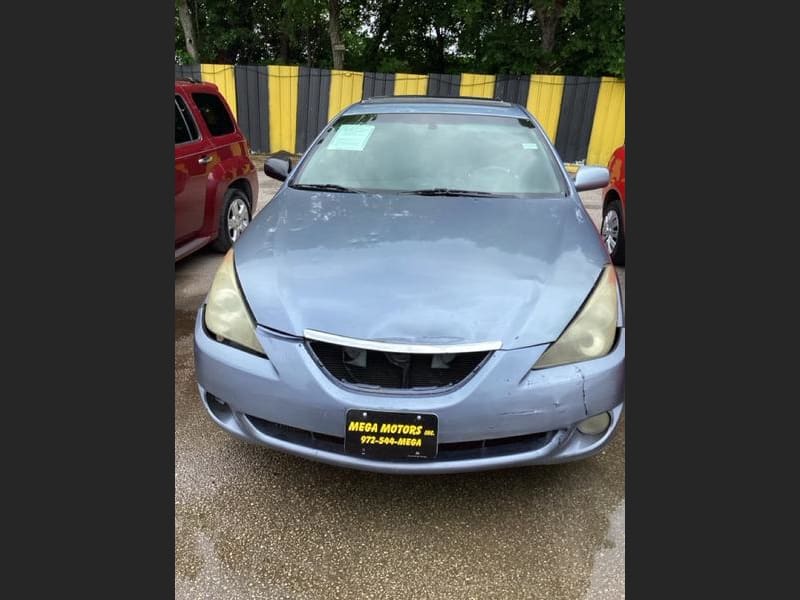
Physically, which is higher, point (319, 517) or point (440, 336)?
point (440, 336)

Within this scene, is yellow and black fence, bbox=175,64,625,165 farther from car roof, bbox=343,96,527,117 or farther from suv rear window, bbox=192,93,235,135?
car roof, bbox=343,96,527,117

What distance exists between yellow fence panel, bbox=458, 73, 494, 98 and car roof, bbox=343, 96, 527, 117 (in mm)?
8710

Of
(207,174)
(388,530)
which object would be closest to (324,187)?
(388,530)

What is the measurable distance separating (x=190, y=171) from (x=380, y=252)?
2862 millimetres

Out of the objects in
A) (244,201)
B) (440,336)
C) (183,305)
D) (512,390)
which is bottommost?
(183,305)

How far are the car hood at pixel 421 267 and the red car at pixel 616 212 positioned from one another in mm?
2423

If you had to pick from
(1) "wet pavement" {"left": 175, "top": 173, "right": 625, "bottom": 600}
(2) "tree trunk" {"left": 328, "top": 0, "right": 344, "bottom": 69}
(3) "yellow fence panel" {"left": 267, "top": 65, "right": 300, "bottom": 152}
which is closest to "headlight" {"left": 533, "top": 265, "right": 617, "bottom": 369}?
(1) "wet pavement" {"left": 175, "top": 173, "right": 625, "bottom": 600}

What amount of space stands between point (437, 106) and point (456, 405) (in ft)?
7.95

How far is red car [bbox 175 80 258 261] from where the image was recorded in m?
4.50

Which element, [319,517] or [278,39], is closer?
[319,517]

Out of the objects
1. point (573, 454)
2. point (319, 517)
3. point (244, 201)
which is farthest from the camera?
point (244, 201)

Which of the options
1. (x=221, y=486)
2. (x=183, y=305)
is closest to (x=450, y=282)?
(x=221, y=486)

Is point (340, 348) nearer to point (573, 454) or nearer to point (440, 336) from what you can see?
point (440, 336)

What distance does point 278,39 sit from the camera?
1783cm
